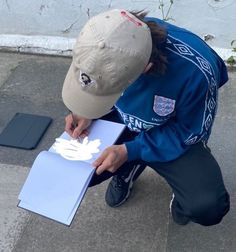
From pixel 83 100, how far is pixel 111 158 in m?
0.38

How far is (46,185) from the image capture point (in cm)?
243

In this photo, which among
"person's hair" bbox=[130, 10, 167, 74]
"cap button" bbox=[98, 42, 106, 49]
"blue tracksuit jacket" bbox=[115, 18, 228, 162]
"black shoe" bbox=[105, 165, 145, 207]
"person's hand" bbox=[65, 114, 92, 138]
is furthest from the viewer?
"black shoe" bbox=[105, 165, 145, 207]

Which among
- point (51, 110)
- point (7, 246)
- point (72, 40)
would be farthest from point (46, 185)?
point (72, 40)

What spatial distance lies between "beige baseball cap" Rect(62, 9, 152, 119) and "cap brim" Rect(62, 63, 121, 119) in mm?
33

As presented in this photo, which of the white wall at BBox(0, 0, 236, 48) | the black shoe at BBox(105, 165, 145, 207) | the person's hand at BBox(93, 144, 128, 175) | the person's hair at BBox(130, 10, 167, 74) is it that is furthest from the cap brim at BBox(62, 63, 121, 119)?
the white wall at BBox(0, 0, 236, 48)

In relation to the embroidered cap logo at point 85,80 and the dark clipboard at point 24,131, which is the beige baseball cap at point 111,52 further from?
the dark clipboard at point 24,131

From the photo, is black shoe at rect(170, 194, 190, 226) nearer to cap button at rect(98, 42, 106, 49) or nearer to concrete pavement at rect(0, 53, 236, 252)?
concrete pavement at rect(0, 53, 236, 252)

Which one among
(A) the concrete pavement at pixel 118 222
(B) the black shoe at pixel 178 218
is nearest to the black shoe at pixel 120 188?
(A) the concrete pavement at pixel 118 222

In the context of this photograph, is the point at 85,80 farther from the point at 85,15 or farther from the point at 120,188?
the point at 85,15

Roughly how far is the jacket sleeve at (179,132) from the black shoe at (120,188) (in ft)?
1.21

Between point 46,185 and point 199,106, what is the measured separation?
2.42 ft

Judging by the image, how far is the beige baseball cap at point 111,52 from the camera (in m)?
1.88

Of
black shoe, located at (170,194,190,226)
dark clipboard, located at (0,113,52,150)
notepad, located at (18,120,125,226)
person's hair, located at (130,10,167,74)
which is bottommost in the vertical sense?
dark clipboard, located at (0,113,52,150)

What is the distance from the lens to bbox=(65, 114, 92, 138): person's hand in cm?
253
